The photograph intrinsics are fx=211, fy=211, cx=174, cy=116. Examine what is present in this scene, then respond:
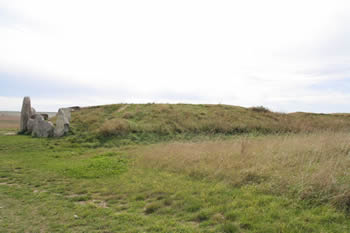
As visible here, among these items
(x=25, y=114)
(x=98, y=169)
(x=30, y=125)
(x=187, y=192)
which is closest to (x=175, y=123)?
(x=98, y=169)

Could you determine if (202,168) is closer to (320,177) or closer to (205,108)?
(320,177)

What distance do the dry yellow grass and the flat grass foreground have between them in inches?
0.9

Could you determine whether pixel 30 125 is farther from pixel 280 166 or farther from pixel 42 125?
pixel 280 166

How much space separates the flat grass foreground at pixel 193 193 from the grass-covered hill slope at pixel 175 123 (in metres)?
8.80

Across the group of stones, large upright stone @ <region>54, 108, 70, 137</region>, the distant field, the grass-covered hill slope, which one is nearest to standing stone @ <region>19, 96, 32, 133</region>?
the group of stones

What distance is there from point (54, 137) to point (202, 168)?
1545 centimetres

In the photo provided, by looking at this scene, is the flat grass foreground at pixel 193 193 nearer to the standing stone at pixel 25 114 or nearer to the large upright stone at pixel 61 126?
the large upright stone at pixel 61 126

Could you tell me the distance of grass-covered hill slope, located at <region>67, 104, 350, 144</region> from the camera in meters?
18.2

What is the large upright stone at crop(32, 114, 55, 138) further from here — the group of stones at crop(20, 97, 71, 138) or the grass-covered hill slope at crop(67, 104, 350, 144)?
the grass-covered hill slope at crop(67, 104, 350, 144)

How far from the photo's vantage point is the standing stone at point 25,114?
68.2ft

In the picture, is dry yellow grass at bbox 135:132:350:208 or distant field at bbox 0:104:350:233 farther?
dry yellow grass at bbox 135:132:350:208

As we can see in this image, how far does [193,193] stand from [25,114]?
2178 centimetres

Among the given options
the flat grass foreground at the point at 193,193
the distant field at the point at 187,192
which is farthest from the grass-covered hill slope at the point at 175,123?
the flat grass foreground at the point at 193,193

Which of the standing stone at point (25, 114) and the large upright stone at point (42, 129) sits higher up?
the standing stone at point (25, 114)
